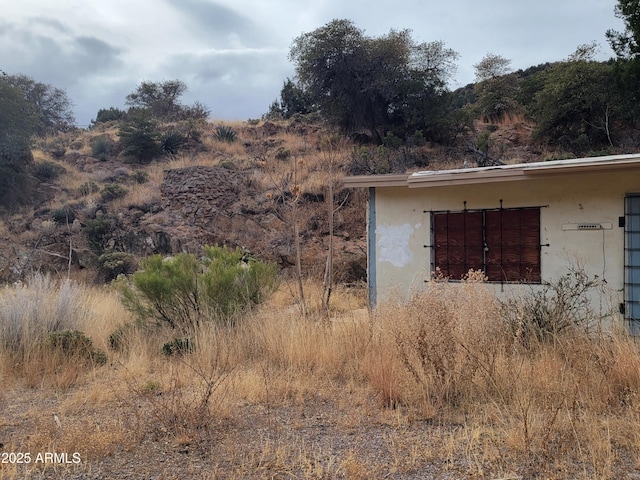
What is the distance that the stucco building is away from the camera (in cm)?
708

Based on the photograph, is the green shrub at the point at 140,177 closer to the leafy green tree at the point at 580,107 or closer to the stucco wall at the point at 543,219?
the stucco wall at the point at 543,219

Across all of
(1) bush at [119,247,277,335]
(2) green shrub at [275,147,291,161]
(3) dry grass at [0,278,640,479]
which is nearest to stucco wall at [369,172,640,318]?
(3) dry grass at [0,278,640,479]

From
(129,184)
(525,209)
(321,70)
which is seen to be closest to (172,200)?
(129,184)

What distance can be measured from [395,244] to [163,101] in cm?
3017

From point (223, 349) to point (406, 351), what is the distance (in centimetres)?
273

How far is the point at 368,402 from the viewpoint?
5.36m

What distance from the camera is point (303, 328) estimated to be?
7.30 metres

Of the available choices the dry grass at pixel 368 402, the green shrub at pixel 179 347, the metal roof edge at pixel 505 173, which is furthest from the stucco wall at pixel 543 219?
the green shrub at pixel 179 347

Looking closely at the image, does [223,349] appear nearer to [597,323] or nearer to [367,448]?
[367,448]

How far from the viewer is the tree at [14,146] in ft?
71.1

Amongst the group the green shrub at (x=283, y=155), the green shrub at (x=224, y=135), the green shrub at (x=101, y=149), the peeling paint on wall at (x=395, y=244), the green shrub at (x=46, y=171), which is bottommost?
the peeling paint on wall at (x=395, y=244)

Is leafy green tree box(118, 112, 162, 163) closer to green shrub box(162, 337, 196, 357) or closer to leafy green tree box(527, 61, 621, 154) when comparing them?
leafy green tree box(527, 61, 621, 154)

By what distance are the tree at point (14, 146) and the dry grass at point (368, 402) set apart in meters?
17.2

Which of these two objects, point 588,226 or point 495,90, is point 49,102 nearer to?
point 495,90
